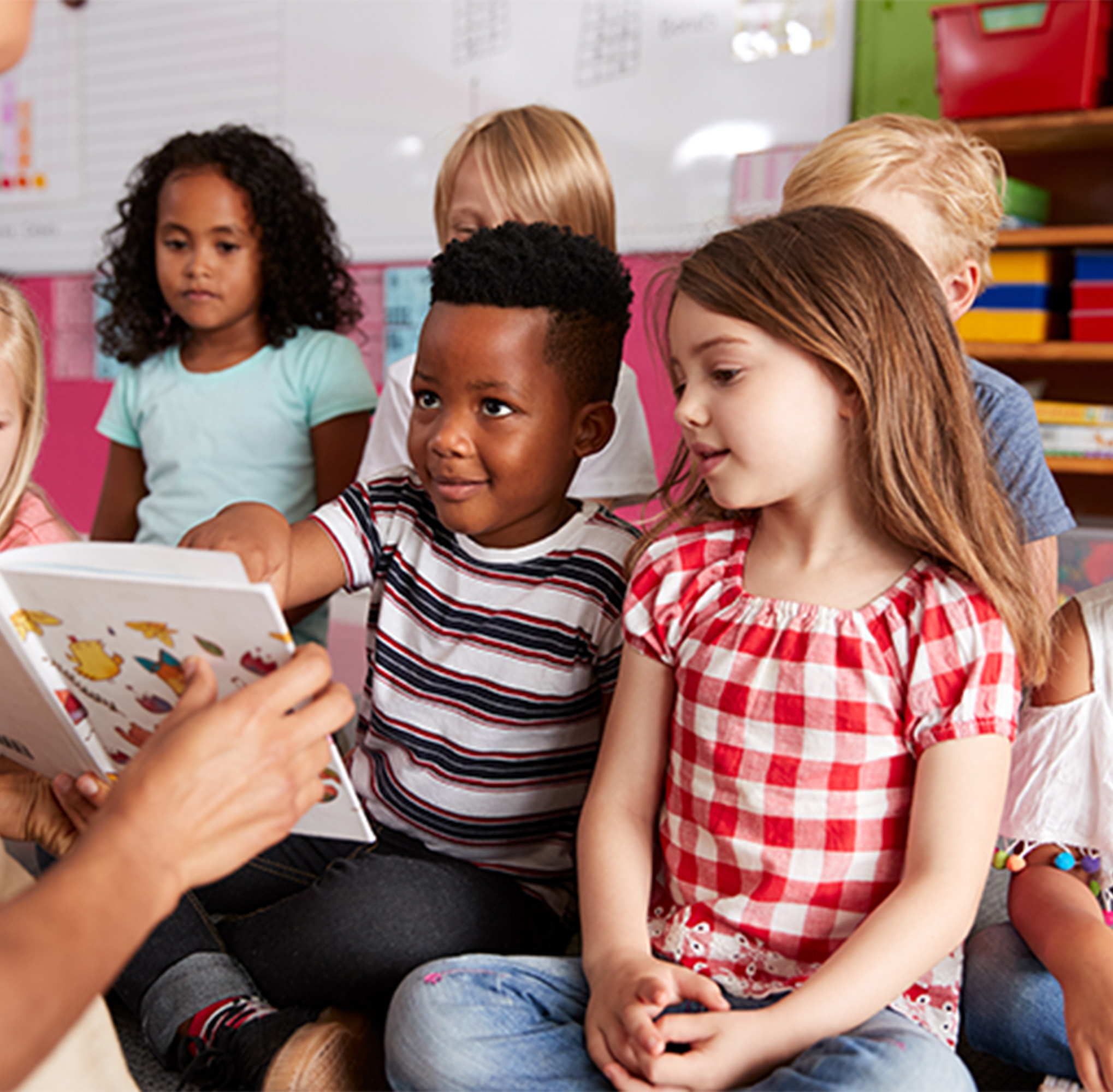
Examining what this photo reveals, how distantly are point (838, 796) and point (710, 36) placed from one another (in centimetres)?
201

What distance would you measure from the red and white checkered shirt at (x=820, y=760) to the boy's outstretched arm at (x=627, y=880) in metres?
0.05

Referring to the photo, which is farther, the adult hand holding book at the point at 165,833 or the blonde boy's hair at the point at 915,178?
the blonde boy's hair at the point at 915,178

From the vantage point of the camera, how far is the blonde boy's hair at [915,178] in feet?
4.09

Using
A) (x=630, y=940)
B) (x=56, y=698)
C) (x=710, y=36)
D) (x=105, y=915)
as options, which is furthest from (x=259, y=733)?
(x=710, y=36)

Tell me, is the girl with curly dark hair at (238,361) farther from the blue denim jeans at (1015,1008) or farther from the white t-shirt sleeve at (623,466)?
the blue denim jeans at (1015,1008)

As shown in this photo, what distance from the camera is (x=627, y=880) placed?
0.88 meters

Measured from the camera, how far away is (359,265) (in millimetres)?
2828

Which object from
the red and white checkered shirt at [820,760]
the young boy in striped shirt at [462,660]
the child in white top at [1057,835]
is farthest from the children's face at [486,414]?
the child in white top at [1057,835]

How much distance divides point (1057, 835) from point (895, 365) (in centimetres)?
43

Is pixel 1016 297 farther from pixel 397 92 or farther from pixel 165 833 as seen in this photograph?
pixel 165 833

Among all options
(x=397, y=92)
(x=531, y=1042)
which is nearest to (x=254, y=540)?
(x=531, y=1042)

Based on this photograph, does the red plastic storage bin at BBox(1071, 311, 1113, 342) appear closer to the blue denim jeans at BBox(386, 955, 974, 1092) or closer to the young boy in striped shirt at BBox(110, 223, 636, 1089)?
the young boy in striped shirt at BBox(110, 223, 636, 1089)

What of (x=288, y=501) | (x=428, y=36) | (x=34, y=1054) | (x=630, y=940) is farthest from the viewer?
(x=428, y=36)

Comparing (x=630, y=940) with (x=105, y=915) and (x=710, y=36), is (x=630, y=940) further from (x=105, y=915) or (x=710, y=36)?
(x=710, y=36)
